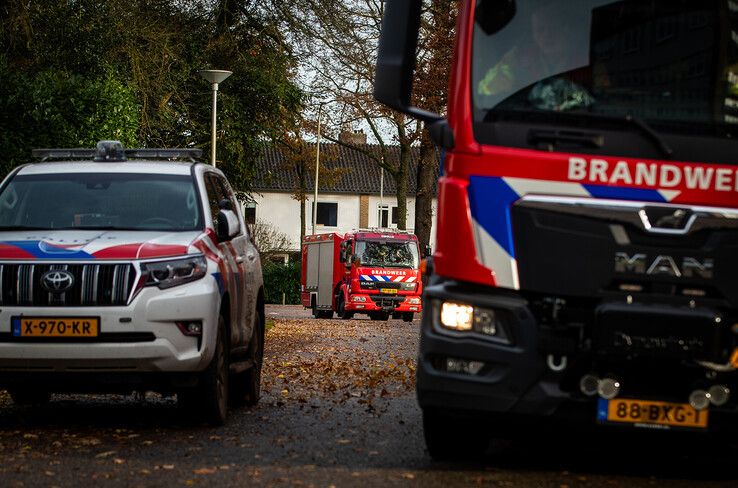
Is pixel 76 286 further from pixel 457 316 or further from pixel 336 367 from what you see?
pixel 336 367

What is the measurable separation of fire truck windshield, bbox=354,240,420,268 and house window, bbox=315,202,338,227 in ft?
152

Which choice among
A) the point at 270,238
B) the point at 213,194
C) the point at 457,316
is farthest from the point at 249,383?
the point at 270,238

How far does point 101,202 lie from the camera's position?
10914mm

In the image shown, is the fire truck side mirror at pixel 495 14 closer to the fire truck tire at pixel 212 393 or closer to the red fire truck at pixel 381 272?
the fire truck tire at pixel 212 393

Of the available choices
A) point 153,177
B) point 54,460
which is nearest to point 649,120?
point 54,460

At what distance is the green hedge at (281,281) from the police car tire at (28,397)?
57.4 metres

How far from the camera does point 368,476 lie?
8.02 metres

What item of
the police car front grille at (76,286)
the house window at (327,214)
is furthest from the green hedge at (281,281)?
the police car front grille at (76,286)

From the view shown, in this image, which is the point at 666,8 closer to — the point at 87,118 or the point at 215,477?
the point at 215,477

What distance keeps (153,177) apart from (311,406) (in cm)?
248

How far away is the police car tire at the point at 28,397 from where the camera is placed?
11.7 m

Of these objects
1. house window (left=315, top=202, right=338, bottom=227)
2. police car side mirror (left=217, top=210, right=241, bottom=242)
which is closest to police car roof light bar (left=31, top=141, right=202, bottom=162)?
police car side mirror (left=217, top=210, right=241, bottom=242)

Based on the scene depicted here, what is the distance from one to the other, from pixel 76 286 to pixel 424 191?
33.9m

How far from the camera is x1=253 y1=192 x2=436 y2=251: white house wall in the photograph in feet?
291
